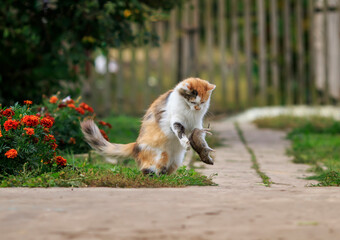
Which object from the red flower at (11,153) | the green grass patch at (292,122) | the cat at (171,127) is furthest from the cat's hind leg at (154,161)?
the green grass patch at (292,122)

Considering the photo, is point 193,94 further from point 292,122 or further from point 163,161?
point 292,122

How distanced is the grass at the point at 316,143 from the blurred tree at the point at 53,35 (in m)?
2.55

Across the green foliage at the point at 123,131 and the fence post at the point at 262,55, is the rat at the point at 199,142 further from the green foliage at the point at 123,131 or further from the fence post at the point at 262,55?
the fence post at the point at 262,55

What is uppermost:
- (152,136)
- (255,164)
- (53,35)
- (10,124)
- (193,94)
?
(53,35)

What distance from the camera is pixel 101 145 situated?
5250 mm

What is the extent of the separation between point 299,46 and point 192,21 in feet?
6.89

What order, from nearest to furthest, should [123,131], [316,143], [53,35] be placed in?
1. [316,143]
2. [123,131]
3. [53,35]

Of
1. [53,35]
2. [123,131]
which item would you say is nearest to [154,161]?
[123,131]

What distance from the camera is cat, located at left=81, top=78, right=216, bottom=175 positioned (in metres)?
4.95

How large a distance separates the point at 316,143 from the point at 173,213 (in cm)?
474

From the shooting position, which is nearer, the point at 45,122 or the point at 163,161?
the point at 45,122

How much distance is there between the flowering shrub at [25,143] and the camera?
4742mm

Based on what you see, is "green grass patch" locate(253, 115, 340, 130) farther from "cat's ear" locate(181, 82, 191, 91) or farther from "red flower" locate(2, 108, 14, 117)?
"red flower" locate(2, 108, 14, 117)

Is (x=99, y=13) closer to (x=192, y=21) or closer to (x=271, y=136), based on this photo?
(x=271, y=136)
